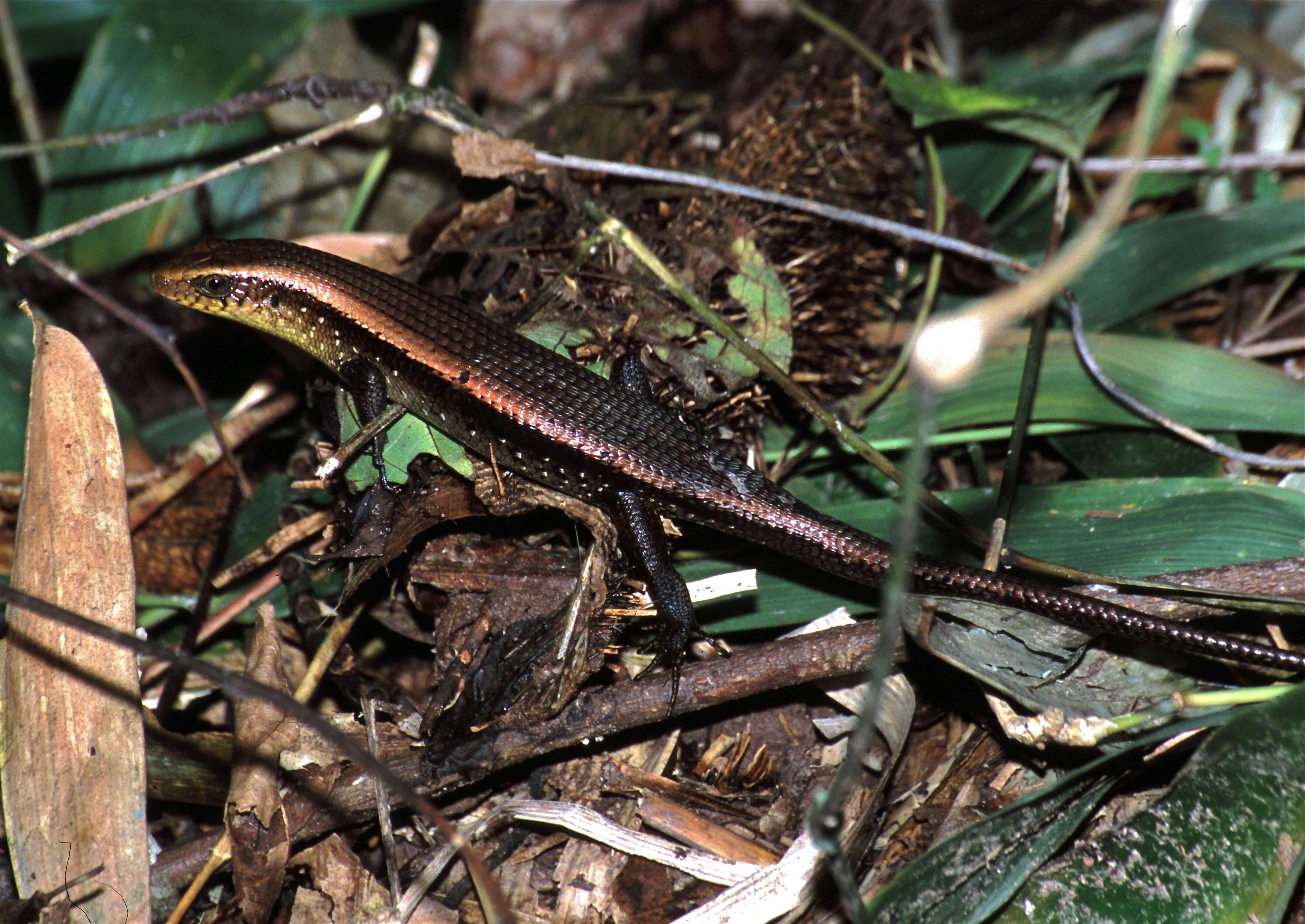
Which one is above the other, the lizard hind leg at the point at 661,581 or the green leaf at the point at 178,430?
the green leaf at the point at 178,430

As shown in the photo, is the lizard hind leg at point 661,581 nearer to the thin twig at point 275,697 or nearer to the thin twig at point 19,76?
the thin twig at point 275,697

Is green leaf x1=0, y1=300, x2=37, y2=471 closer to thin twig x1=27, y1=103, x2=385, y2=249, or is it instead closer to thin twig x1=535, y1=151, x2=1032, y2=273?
thin twig x1=27, y1=103, x2=385, y2=249

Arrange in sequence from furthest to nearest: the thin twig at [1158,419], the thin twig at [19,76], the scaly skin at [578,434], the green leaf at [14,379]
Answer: the thin twig at [19,76], the green leaf at [14,379], the thin twig at [1158,419], the scaly skin at [578,434]

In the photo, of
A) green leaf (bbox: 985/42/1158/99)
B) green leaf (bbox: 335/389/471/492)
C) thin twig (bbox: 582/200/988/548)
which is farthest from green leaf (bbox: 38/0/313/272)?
green leaf (bbox: 985/42/1158/99)

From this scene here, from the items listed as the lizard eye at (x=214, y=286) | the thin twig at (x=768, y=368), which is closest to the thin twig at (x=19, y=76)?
the lizard eye at (x=214, y=286)

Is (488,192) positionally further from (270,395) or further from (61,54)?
(61,54)

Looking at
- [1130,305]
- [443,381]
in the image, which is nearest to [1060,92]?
[1130,305]
